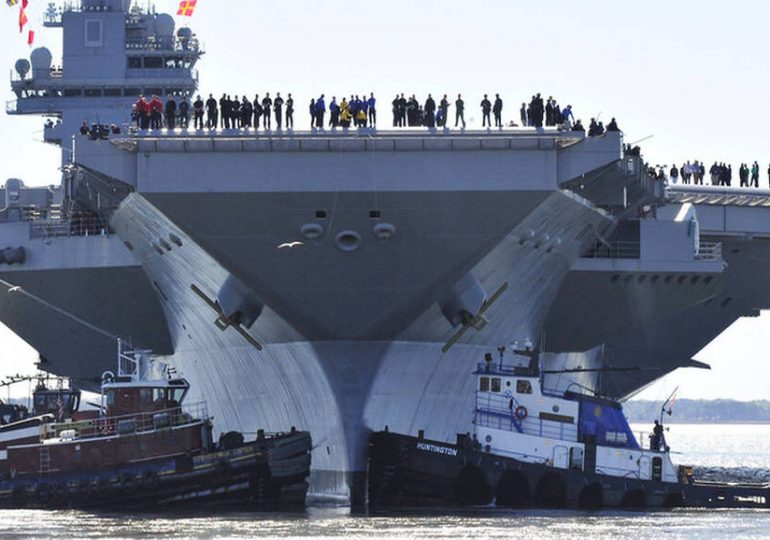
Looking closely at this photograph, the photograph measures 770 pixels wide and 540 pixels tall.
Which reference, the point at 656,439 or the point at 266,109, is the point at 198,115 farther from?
the point at 656,439

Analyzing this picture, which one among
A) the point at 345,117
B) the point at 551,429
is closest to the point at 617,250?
the point at 551,429

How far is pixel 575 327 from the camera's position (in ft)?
151

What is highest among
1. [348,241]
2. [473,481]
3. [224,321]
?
[348,241]

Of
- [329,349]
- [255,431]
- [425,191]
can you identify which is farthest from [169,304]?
[425,191]

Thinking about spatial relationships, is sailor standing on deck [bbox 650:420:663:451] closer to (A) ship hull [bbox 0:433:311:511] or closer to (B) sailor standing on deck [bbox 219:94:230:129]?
(A) ship hull [bbox 0:433:311:511]

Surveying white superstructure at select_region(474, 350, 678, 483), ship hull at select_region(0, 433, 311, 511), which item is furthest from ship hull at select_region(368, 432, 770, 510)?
ship hull at select_region(0, 433, 311, 511)

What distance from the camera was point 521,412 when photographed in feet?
121

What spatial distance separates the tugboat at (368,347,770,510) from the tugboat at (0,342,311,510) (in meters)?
1.79

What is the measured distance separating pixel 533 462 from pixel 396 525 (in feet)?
16.6

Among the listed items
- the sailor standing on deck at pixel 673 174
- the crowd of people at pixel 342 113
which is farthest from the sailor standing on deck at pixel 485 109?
the sailor standing on deck at pixel 673 174

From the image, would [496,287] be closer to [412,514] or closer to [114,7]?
[412,514]

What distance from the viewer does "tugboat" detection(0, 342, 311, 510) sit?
35.7m

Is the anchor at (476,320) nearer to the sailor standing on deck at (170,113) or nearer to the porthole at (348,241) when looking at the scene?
the porthole at (348,241)

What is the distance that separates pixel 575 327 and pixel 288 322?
11.6 metres
